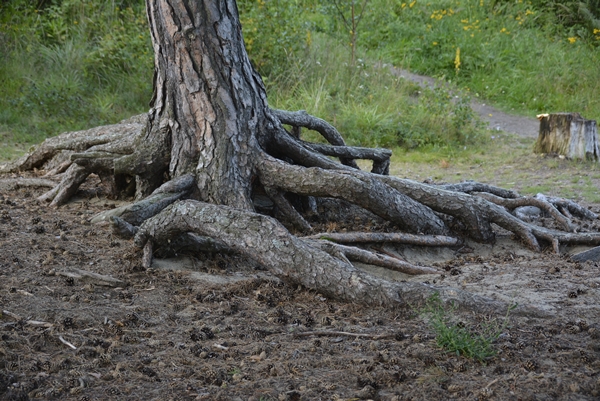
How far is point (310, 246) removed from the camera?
439 cm

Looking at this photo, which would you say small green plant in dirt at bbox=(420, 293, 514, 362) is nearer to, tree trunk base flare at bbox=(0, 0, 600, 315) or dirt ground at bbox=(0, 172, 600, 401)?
dirt ground at bbox=(0, 172, 600, 401)

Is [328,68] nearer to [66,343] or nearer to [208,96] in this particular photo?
[208,96]

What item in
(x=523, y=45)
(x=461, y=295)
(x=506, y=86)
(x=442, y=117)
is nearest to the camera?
(x=461, y=295)

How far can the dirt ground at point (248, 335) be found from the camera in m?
3.01

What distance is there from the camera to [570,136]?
9.64 meters

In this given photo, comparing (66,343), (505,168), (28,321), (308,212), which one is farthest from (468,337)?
(505,168)

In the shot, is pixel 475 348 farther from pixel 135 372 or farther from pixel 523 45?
pixel 523 45

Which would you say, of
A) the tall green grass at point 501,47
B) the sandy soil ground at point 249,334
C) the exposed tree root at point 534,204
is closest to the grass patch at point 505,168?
the exposed tree root at point 534,204

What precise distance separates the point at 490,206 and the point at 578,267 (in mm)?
968

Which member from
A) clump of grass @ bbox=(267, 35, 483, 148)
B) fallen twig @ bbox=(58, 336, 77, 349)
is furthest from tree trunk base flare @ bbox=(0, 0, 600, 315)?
clump of grass @ bbox=(267, 35, 483, 148)

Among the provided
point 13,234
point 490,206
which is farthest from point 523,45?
point 13,234

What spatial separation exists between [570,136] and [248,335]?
7.35 m

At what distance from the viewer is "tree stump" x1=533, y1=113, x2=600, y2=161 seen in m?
9.57

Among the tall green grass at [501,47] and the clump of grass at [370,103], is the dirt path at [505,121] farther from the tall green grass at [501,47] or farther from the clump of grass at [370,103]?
the clump of grass at [370,103]
